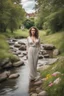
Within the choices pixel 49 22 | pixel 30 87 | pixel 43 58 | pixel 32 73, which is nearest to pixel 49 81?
pixel 30 87

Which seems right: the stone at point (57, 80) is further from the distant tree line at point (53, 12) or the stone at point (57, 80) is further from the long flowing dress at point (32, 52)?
the distant tree line at point (53, 12)

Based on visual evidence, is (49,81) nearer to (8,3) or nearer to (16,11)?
(8,3)

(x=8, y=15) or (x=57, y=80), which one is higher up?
(x=8, y=15)

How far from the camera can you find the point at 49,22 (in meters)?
49.1

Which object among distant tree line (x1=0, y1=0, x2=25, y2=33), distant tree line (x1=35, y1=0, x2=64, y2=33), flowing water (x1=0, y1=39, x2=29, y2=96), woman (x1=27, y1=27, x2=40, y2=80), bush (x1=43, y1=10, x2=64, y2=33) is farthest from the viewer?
distant tree line (x1=0, y1=0, x2=25, y2=33)

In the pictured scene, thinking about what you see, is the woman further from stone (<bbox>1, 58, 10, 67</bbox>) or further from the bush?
the bush

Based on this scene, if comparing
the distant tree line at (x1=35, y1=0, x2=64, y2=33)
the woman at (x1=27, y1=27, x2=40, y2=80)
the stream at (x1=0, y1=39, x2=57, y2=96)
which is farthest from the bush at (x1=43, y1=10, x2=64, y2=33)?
the woman at (x1=27, y1=27, x2=40, y2=80)

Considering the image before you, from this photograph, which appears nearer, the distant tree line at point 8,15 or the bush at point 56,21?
the bush at point 56,21

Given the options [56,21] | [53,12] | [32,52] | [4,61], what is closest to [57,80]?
[32,52]

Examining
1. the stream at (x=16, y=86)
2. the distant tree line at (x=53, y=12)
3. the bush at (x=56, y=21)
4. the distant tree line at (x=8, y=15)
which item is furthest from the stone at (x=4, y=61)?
the distant tree line at (x=8, y=15)

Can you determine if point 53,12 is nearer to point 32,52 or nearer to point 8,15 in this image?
point 8,15

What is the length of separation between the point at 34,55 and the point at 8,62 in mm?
7204

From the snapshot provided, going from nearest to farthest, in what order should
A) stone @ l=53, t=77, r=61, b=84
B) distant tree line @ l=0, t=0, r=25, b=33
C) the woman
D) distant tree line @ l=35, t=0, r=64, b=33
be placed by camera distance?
stone @ l=53, t=77, r=61, b=84 < the woman < distant tree line @ l=35, t=0, r=64, b=33 < distant tree line @ l=0, t=0, r=25, b=33

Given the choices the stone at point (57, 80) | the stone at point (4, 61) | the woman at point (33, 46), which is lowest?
the stone at point (4, 61)
